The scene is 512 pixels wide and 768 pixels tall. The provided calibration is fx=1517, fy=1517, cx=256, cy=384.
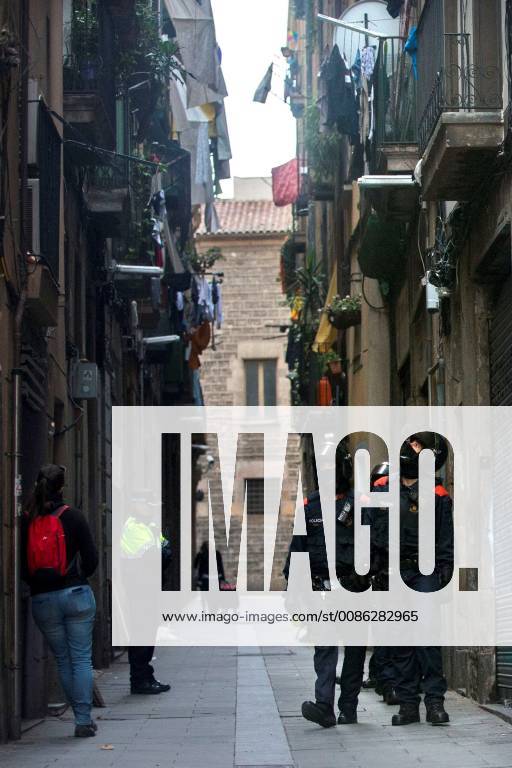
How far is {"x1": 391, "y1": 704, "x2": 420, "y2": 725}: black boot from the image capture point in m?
10.4

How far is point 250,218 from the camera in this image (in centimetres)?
5559

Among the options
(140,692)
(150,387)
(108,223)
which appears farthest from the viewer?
(150,387)

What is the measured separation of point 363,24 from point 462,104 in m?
8.74

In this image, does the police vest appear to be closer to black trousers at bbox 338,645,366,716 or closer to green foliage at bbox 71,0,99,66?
black trousers at bbox 338,645,366,716

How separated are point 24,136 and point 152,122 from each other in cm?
1430

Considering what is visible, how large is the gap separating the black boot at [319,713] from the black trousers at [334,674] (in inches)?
1.6

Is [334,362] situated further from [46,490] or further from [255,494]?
[255,494]

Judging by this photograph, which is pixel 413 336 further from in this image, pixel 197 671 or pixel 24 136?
pixel 24 136

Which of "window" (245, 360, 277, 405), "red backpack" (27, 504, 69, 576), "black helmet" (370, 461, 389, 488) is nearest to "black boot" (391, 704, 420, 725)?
"black helmet" (370, 461, 389, 488)

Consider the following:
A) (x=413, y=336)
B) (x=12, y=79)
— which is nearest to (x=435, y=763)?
(x=12, y=79)

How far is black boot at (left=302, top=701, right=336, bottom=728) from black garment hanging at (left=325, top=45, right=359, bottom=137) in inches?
482

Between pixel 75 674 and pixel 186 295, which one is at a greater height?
Answer: pixel 186 295

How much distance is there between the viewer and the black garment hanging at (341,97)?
21297 mm

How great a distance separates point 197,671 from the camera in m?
17.2
